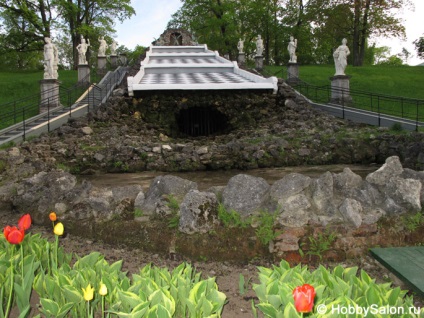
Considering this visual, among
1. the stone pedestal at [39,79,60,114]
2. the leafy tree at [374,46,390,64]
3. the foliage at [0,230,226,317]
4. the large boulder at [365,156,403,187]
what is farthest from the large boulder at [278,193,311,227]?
the leafy tree at [374,46,390,64]

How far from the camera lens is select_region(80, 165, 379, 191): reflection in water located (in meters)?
9.04

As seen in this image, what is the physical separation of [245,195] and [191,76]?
16.9 m

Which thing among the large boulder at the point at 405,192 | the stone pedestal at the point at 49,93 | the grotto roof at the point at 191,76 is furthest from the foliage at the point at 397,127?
the stone pedestal at the point at 49,93

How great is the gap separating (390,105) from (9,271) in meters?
18.6

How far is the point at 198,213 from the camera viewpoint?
5.01 metres

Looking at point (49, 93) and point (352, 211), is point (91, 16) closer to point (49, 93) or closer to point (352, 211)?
point (49, 93)

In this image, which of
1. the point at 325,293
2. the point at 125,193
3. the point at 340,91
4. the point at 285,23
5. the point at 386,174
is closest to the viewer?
the point at 325,293

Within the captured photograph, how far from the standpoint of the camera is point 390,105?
1841cm

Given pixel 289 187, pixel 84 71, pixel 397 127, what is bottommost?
pixel 289 187

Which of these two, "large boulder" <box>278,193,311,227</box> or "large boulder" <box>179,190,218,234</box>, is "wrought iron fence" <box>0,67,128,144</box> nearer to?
"large boulder" <box>179,190,218,234</box>

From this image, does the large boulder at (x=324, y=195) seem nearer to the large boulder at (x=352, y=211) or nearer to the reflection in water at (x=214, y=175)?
the large boulder at (x=352, y=211)

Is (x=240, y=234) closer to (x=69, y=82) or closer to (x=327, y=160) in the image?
(x=327, y=160)

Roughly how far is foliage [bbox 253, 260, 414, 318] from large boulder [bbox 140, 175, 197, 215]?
2.62m

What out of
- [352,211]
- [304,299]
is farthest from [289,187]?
[304,299]
